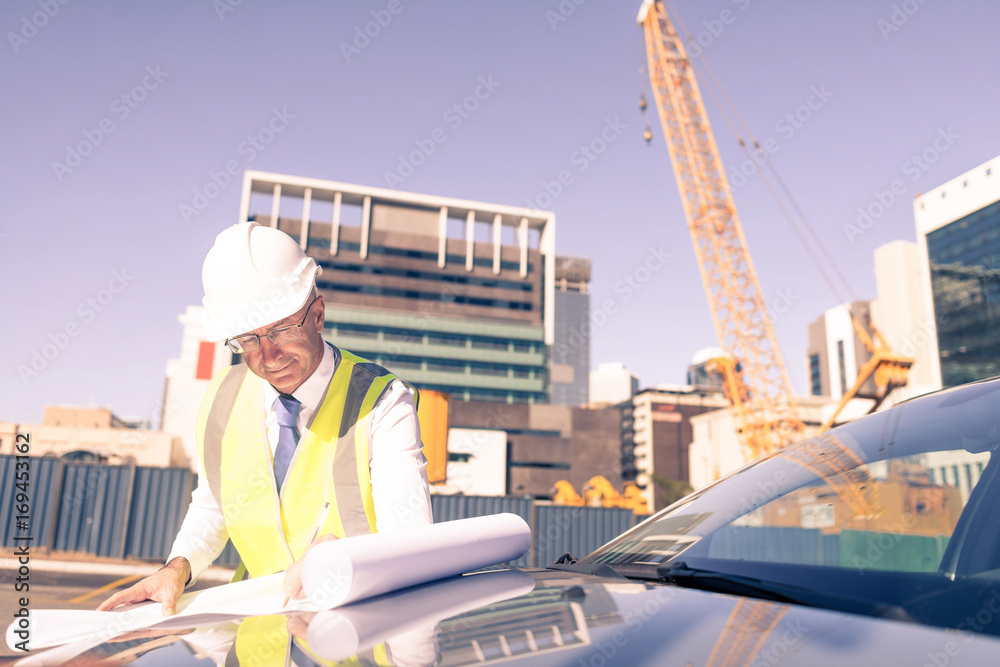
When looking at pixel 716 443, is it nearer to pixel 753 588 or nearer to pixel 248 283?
pixel 248 283

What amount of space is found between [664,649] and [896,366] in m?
41.1

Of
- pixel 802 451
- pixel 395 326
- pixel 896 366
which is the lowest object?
pixel 802 451

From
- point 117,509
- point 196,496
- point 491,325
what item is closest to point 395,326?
point 491,325

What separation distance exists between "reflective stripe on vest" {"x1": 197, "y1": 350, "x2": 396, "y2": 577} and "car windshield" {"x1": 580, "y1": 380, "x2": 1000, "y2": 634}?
654 millimetres

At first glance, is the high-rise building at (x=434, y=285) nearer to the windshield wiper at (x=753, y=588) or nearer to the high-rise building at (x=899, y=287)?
the high-rise building at (x=899, y=287)

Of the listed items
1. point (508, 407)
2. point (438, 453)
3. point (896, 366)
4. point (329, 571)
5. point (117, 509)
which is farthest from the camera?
point (508, 407)

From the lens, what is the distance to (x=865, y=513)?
4.49 ft

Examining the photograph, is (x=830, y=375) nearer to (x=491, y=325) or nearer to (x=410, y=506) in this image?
(x=491, y=325)

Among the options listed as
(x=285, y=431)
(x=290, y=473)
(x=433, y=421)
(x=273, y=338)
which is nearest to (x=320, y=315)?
(x=273, y=338)

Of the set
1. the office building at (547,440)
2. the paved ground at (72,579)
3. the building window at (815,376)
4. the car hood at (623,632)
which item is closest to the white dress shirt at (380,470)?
the car hood at (623,632)

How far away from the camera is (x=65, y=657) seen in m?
0.83

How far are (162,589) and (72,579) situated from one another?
1277 cm

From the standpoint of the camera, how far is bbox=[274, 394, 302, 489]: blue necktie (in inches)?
69.2

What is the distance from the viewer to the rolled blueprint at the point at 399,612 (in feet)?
2.82
